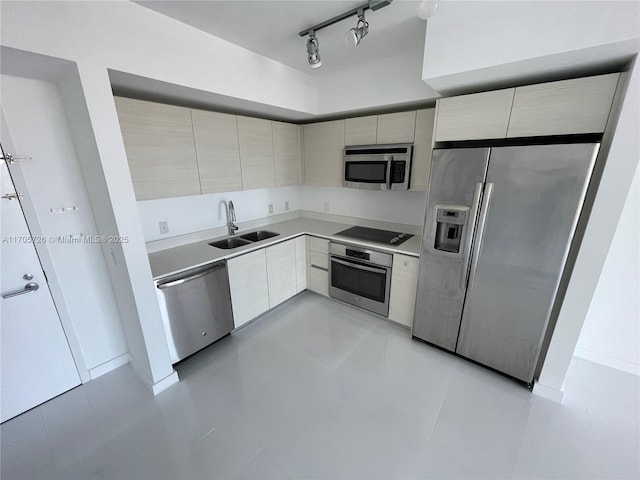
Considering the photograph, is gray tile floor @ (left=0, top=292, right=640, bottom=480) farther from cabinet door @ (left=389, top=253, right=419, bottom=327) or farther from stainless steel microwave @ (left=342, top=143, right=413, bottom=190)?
stainless steel microwave @ (left=342, top=143, right=413, bottom=190)

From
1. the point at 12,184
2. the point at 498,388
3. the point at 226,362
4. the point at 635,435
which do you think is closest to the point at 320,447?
the point at 226,362

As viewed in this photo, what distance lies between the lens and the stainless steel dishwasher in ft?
6.38

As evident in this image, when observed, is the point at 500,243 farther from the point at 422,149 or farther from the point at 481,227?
the point at 422,149

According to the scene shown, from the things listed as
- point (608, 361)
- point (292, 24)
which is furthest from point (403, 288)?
point (292, 24)

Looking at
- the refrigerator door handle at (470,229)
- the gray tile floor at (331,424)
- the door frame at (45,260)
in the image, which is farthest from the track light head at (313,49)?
the gray tile floor at (331,424)

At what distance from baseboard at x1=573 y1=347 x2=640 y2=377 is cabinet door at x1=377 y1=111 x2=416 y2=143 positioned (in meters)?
2.39

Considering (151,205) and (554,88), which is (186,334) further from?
(554,88)

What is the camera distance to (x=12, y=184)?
61.8 inches

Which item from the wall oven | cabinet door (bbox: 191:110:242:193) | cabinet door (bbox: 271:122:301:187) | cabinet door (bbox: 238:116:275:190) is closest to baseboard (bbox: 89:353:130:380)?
cabinet door (bbox: 191:110:242:193)

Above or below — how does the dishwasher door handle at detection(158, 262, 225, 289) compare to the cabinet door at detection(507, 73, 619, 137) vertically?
below

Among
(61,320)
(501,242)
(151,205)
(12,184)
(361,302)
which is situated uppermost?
(12,184)

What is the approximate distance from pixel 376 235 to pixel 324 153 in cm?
112

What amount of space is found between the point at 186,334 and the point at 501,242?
249 cm

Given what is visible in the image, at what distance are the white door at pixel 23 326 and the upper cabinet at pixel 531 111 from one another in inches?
114
